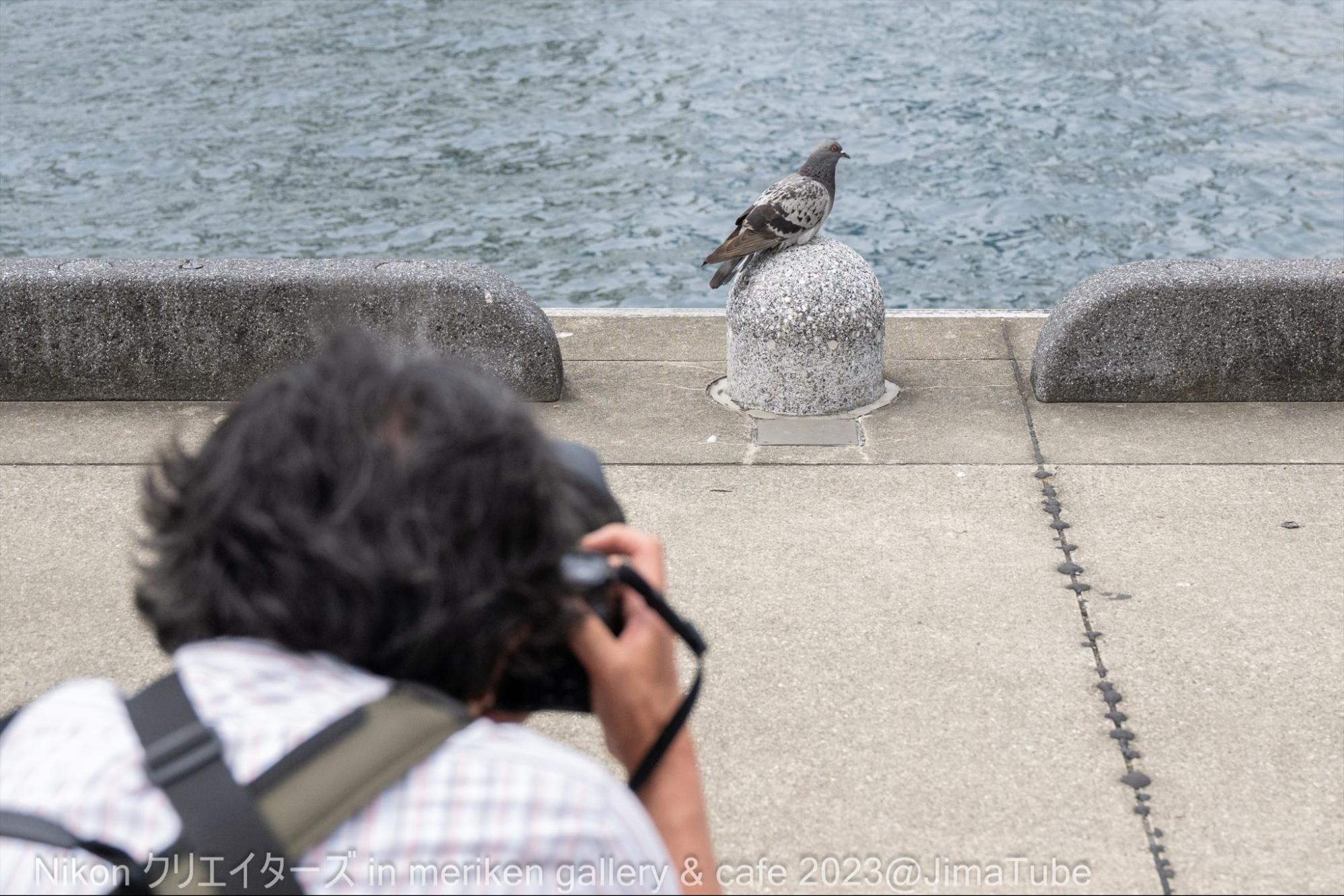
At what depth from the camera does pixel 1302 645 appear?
3.90 meters

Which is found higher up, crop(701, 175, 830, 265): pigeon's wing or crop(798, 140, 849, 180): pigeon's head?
crop(798, 140, 849, 180): pigeon's head

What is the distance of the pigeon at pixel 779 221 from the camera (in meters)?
5.78

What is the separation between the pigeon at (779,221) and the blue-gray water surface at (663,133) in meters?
5.06

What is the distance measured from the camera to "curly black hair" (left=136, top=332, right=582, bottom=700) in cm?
128

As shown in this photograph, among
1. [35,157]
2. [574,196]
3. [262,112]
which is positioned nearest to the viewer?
[574,196]

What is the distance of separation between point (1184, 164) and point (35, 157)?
41.0ft

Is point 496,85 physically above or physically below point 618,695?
below

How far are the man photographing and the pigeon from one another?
176 inches

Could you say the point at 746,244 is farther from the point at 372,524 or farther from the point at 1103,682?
the point at 372,524

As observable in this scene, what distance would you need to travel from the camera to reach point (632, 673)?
5.43 ft

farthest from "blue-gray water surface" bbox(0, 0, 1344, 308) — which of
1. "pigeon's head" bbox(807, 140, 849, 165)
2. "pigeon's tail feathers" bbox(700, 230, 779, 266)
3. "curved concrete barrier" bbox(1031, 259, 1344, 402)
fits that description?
"curved concrete barrier" bbox(1031, 259, 1344, 402)

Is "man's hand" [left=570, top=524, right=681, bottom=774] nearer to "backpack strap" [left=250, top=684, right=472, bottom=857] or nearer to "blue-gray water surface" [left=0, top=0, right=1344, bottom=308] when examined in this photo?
"backpack strap" [left=250, top=684, right=472, bottom=857]

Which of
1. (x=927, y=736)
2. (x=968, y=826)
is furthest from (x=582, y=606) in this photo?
(x=927, y=736)

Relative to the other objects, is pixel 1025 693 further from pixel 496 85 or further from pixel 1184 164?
pixel 496 85
